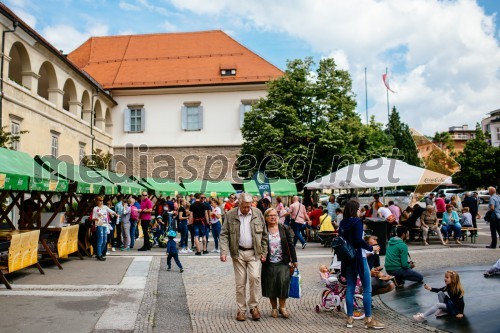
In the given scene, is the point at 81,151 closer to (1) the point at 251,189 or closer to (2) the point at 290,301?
(1) the point at 251,189

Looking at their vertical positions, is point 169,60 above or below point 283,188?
above

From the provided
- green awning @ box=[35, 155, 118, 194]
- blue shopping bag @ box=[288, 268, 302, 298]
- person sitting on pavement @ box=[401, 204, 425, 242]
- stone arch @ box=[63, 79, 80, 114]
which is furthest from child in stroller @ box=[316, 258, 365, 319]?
stone arch @ box=[63, 79, 80, 114]

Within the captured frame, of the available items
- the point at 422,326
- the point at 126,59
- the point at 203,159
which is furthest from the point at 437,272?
the point at 126,59

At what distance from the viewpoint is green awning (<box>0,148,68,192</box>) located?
28.4ft

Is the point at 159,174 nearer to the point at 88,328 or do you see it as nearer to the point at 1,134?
the point at 1,134

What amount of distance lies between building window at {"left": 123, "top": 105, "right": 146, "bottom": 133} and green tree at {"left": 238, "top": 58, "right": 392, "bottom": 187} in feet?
37.9

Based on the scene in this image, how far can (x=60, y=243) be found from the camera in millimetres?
11102

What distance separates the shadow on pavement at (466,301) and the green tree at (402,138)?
74.5 metres

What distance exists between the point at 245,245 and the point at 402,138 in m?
83.1

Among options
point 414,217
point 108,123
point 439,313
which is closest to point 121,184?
point 414,217

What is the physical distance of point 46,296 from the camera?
7863mm

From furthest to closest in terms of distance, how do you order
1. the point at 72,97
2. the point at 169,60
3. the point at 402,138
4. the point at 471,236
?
1. the point at 402,138
2. the point at 169,60
3. the point at 72,97
4. the point at 471,236

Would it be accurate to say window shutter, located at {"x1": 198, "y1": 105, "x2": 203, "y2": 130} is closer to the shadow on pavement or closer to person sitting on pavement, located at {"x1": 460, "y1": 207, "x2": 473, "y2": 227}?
person sitting on pavement, located at {"x1": 460, "y1": 207, "x2": 473, "y2": 227}

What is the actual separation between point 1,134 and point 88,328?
12.4 meters
